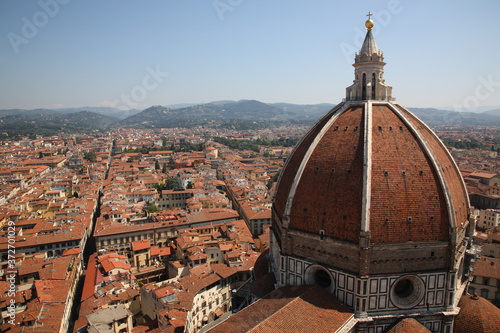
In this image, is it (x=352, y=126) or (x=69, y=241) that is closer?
(x=352, y=126)

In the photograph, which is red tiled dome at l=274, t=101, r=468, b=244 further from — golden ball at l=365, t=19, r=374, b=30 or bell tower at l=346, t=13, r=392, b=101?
golden ball at l=365, t=19, r=374, b=30

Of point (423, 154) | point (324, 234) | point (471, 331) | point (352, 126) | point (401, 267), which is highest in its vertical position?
point (352, 126)

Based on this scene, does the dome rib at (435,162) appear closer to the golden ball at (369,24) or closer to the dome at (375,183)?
the dome at (375,183)

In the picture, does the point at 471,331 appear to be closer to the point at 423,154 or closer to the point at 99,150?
the point at 423,154

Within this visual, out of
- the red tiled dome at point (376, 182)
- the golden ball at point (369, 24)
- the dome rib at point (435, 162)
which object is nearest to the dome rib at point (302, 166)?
the red tiled dome at point (376, 182)

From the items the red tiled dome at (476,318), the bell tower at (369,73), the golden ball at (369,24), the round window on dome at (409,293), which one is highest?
the golden ball at (369,24)

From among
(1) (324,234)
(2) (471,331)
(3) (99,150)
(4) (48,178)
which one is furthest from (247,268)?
(3) (99,150)
